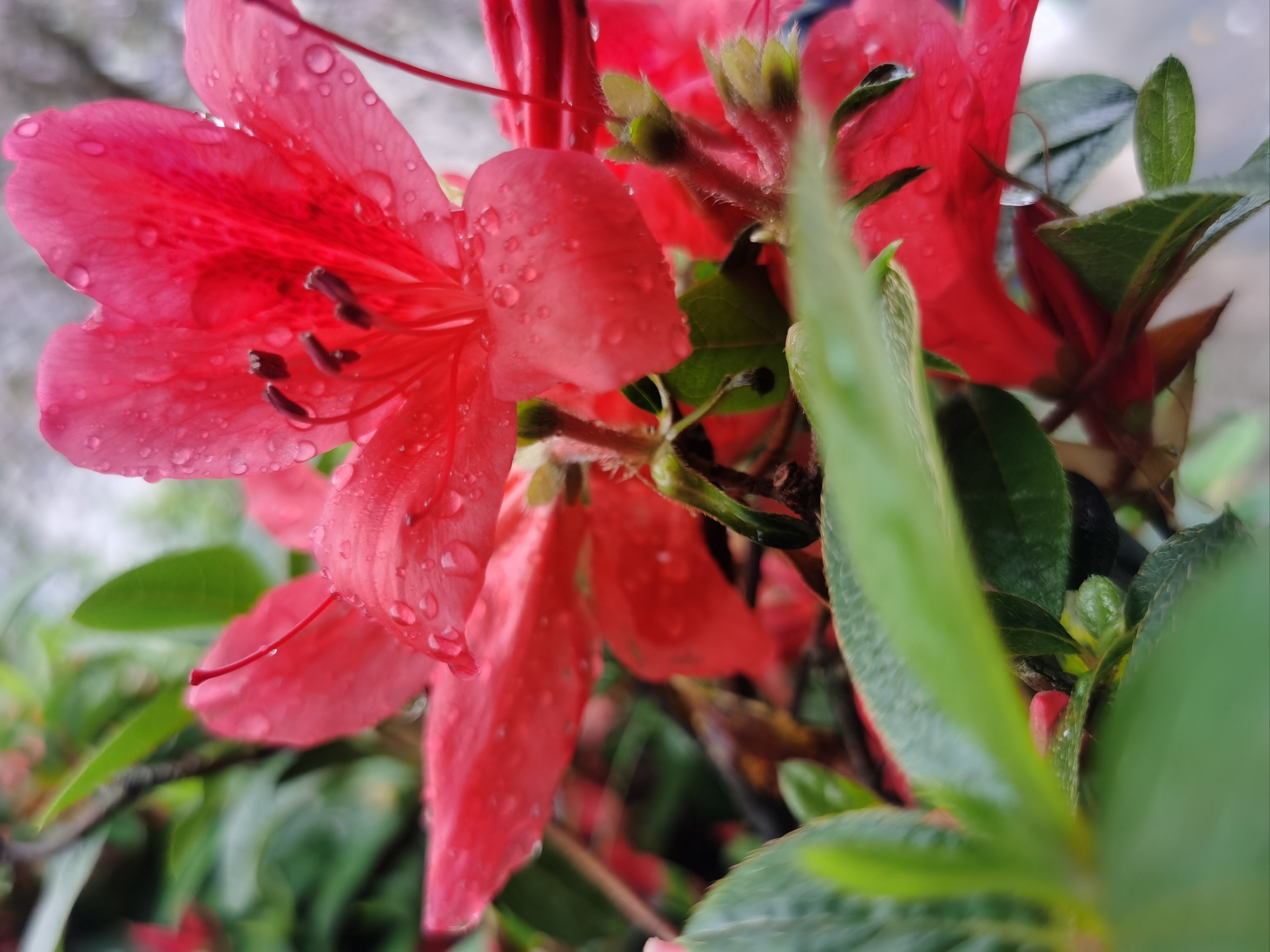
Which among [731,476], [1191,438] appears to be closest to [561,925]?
[731,476]

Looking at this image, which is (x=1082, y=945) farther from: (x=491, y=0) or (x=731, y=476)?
(x=491, y=0)

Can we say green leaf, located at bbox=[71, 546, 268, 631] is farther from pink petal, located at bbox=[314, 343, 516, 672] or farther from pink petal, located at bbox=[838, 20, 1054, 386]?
pink petal, located at bbox=[838, 20, 1054, 386]

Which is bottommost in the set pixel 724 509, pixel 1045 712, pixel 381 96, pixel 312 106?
pixel 1045 712

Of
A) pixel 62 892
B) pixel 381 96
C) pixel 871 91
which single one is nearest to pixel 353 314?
pixel 871 91

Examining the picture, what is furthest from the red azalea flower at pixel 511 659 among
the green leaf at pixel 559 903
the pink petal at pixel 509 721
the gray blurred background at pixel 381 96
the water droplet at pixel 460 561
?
the gray blurred background at pixel 381 96

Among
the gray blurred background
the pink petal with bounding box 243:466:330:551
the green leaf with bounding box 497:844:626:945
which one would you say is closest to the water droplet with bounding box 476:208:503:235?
the pink petal with bounding box 243:466:330:551

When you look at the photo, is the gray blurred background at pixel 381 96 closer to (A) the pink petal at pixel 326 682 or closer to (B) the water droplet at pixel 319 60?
(A) the pink petal at pixel 326 682

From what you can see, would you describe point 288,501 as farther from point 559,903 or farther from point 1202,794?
point 1202,794
